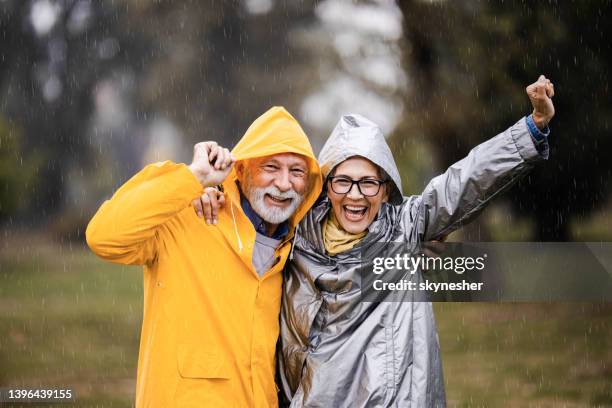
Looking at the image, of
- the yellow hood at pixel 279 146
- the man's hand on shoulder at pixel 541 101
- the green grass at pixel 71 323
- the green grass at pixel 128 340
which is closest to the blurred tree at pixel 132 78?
the green grass at pixel 71 323

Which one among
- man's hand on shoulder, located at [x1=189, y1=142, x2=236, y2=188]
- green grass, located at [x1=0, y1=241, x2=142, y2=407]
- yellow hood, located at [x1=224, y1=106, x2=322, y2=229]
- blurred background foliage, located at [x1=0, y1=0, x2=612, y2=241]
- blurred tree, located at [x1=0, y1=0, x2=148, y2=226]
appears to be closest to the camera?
man's hand on shoulder, located at [x1=189, y1=142, x2=236, y2=188]

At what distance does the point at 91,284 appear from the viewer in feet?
43.9

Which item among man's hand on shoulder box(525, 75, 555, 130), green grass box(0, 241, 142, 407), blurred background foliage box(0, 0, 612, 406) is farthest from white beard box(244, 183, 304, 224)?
green grass box(0, 241, 142, 407)

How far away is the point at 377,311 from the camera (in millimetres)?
3139

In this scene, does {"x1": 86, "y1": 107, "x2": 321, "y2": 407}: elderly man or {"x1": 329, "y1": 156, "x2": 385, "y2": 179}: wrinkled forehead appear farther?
{"x1": 329, "y1": 156, "x2": 385, "y2": 179}: wrinkled forehead

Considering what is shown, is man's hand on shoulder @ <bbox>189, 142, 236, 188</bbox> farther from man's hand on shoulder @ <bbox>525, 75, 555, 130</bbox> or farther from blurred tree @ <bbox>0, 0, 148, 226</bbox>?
blurred tree @ <bbox>0, 0, 148, 226</bbox>

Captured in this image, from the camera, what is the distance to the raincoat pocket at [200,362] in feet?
10.2

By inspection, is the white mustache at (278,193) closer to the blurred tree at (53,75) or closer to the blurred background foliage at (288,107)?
the blurred background foliage at (288,107)

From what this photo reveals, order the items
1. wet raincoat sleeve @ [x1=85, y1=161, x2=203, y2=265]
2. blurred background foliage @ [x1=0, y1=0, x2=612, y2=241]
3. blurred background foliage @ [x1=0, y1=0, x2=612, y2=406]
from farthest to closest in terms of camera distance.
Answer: blurred background foliage @ [x1=0, y1=0, x2=612, y2=241], blurred background foliage @ [x1=0, y1=0, x2=612, y2=406], wet raincoat sleeve @ [x1=85, y1=161, x2=203, y2=265]

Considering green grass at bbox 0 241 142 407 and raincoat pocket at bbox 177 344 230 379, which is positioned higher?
green grass at bbox 0 241 142 407

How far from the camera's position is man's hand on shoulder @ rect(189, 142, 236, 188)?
3054 mm

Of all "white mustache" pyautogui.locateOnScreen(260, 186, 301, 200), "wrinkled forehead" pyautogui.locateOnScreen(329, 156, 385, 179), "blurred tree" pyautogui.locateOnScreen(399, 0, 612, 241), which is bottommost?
"white mustache" pyautogui.locateOnScreen(260, 186, 301, 200)

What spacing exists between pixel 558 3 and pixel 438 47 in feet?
8.84

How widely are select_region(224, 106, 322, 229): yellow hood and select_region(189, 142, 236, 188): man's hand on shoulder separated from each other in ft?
0.83
